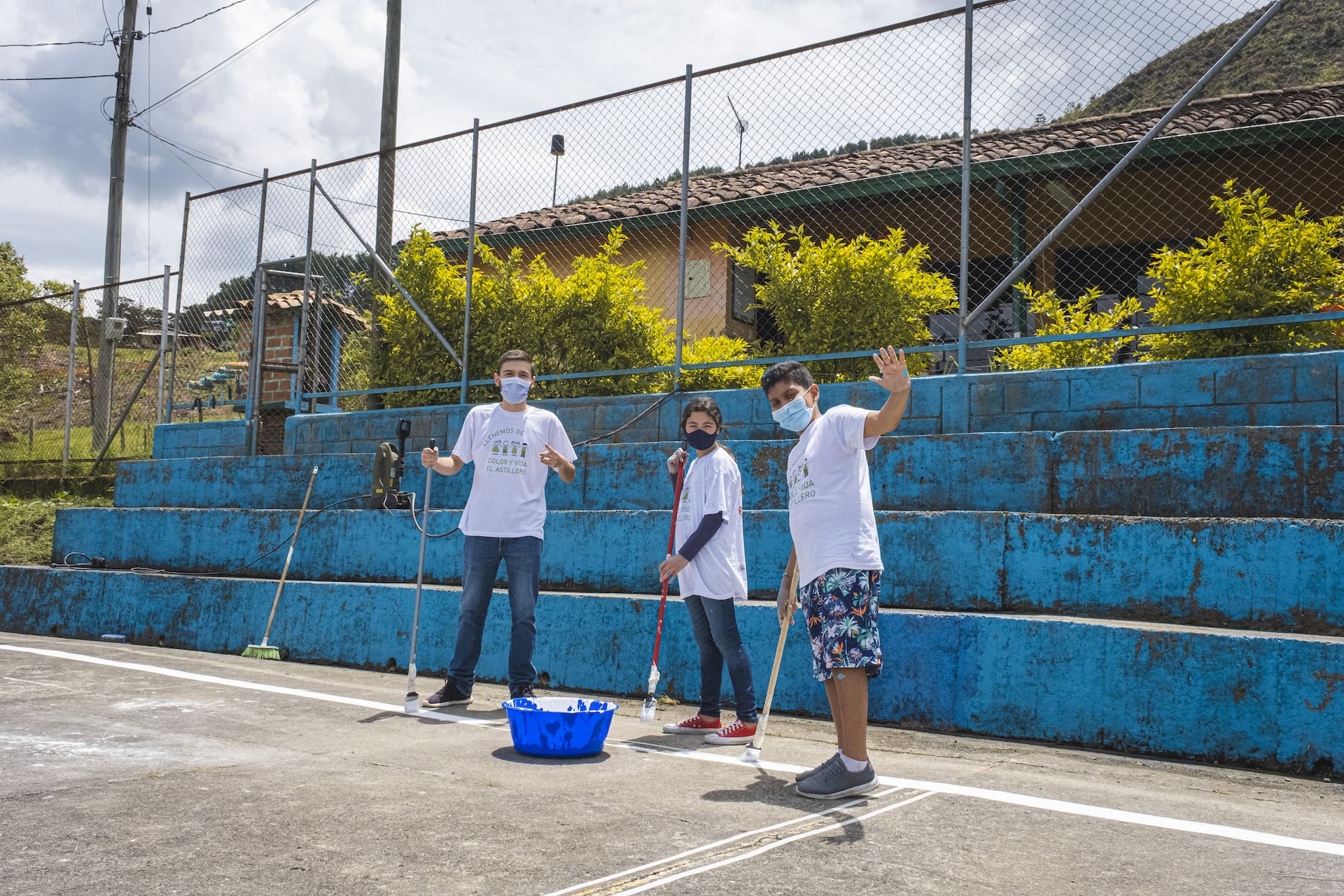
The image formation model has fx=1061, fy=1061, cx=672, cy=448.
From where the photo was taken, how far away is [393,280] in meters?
9.45

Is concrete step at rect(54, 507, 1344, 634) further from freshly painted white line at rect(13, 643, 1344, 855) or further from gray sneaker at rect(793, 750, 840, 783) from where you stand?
gray sneaker at rect(793, 750, 840, 783)

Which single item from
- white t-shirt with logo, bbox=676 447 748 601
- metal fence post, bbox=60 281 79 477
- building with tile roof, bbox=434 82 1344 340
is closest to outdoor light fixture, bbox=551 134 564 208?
building with tile roof, bbox=434 82 1344 340

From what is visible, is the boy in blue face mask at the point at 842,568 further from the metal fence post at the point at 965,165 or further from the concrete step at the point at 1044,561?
the metal fence post at the point at 965,165

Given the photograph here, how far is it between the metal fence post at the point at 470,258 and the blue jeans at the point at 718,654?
15.2 ft

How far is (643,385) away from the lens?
27.7 ft

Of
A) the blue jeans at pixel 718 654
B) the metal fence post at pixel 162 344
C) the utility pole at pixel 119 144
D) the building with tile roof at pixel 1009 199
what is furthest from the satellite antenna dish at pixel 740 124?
the utility pole at pixel 119 144

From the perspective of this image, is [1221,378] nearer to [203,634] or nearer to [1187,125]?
[1187,125]

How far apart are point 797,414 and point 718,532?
37.3 inches

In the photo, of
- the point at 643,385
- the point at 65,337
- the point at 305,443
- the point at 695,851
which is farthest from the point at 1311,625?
the point at 65,337

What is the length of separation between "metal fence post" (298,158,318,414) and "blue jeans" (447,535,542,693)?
5.50 m

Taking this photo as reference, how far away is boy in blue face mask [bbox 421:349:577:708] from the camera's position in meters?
5.46

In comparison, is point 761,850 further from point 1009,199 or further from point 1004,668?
point 1009,199

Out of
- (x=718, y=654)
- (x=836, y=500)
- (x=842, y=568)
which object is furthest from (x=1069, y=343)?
(x=842, y=568)

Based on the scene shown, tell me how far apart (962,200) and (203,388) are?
930 cm
